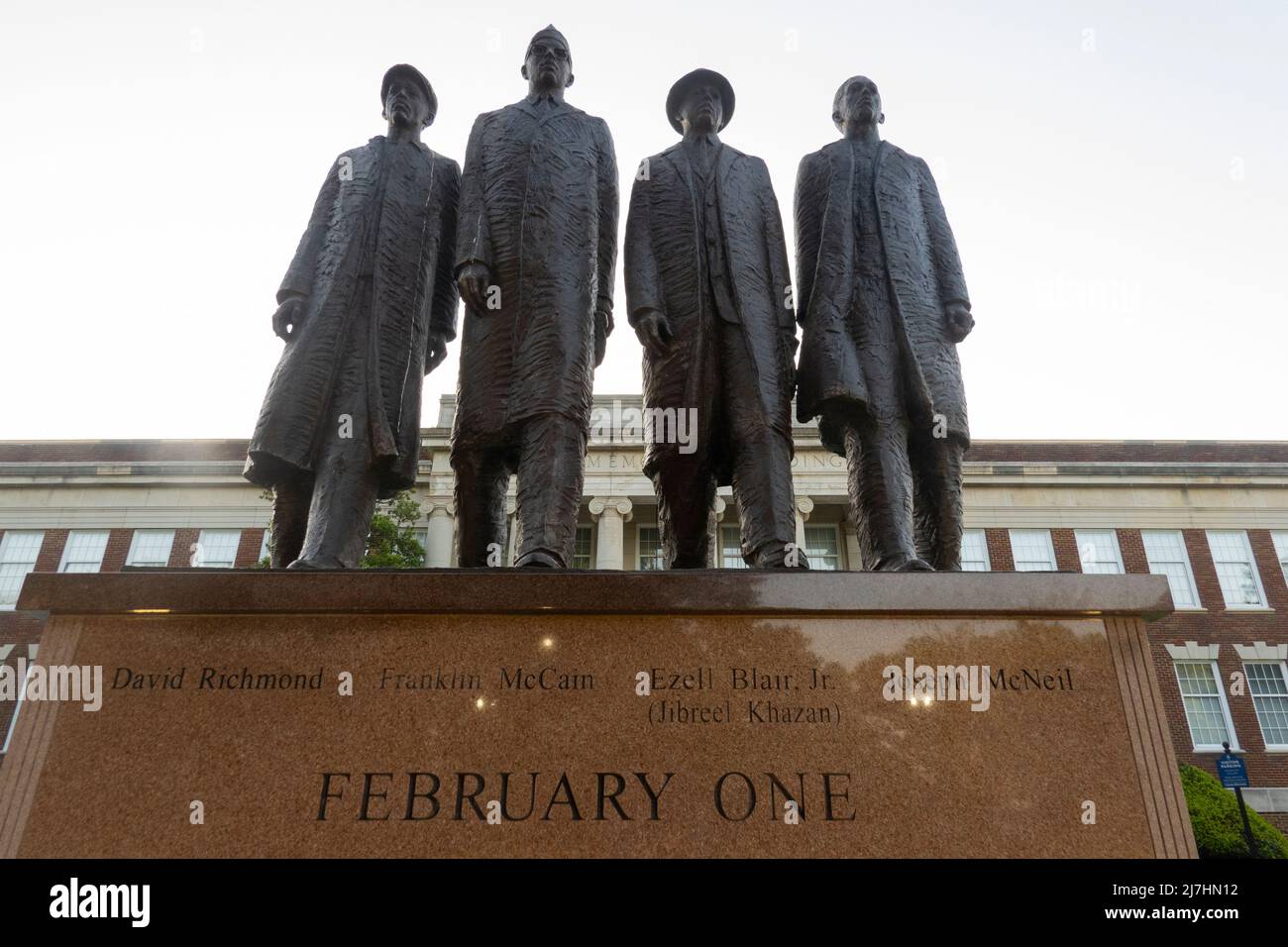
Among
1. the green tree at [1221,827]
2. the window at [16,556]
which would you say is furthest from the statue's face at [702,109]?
the window at [16,556]

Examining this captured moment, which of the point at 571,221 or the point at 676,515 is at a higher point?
the point at 571,221

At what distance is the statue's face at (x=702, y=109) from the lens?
21.4 feet

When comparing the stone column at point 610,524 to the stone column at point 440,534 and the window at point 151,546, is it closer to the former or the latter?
the stone column at point 440,534

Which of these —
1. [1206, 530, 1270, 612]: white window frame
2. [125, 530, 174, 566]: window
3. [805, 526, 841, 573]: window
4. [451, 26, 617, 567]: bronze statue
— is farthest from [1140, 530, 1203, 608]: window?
[125, 530, 174, 566]: window

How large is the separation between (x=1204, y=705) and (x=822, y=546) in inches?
463

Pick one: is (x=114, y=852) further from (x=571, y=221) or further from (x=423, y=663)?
(x=571, y=221)

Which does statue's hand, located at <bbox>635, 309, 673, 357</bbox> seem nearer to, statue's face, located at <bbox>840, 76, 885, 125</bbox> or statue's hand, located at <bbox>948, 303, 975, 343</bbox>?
statue's hand, located at <bbox>948, 303, 975, 343</bbox>

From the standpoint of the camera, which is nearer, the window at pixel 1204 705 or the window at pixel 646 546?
the window at pixel 1204 705

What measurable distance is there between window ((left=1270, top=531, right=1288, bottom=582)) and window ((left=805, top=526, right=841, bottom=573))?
45.1 ft

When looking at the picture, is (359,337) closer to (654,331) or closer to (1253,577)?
(654,331)

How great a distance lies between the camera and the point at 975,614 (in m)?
4.36

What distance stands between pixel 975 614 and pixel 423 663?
8.55 feet

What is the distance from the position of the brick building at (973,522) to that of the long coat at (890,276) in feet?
69.5
